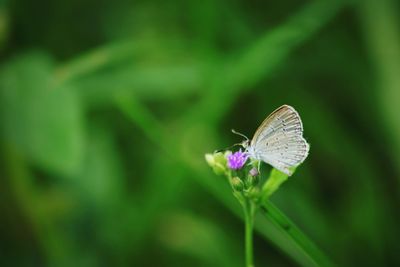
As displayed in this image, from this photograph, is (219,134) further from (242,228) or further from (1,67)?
(1,67)

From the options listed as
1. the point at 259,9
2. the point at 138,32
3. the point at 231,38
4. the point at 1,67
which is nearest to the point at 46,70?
the point at 1,67

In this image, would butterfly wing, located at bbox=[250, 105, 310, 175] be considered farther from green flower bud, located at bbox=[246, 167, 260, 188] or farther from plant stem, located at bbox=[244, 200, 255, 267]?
plant stem, located at bbox=[244, 200, 255, 267]

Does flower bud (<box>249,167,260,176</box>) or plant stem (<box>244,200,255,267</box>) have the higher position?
flower bud (<box>249,167,260,176</box>)

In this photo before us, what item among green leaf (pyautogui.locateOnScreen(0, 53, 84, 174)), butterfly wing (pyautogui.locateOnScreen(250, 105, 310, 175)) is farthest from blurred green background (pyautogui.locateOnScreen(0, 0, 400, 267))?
butterfly wing (pyautogui.locateOnScreen(250, 105, 310, 175))

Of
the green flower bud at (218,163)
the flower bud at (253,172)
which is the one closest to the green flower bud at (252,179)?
the flower bud at (253,172)

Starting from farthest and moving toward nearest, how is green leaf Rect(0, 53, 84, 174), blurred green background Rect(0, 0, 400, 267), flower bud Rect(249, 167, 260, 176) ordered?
blurred green background Rect(0, 0, 400, 267) → green leaf Rect(0, 53, 84, 174) → flower bud Rect(249, 167, 260, 176)

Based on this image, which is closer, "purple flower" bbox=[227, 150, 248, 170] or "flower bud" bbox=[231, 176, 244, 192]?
"flower bud" bbox=[231, 176, 244, 192]
